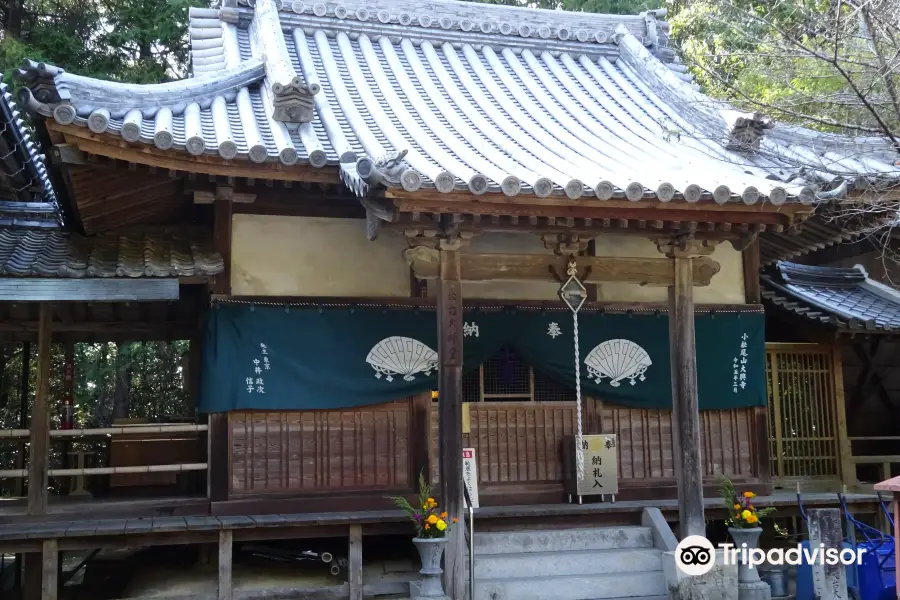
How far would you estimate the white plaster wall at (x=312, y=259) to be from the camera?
8961 mm

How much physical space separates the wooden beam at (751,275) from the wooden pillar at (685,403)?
2326mm

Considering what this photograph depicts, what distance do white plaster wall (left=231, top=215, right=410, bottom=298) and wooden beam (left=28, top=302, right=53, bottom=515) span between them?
199 centimetres

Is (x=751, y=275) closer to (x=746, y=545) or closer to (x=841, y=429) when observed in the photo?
(x=841, y=429)

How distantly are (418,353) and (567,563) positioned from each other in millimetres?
2712

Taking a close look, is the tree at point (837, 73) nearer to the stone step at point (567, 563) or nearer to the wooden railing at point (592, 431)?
the wooden railing at point (592, 431)

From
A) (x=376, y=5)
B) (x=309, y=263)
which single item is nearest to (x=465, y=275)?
(x=309, y=263)

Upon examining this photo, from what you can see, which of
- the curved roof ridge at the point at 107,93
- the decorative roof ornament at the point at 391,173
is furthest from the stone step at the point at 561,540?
the curved roof ridge at the point at 107,93

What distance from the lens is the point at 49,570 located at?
303 inches

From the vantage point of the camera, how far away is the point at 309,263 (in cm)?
915

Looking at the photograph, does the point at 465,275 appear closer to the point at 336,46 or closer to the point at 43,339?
the point at 43,339

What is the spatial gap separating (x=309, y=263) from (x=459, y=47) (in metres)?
5.33

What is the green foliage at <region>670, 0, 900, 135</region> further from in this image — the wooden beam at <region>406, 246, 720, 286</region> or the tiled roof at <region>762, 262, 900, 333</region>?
the tiled roof at <region>762, 262, 900, 333</region>

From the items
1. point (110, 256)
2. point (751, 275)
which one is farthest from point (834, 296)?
point (110, 256)

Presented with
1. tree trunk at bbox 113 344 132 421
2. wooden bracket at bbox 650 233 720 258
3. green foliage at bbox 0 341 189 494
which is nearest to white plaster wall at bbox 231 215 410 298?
wooden bracket at bbox 650 233 720 258
